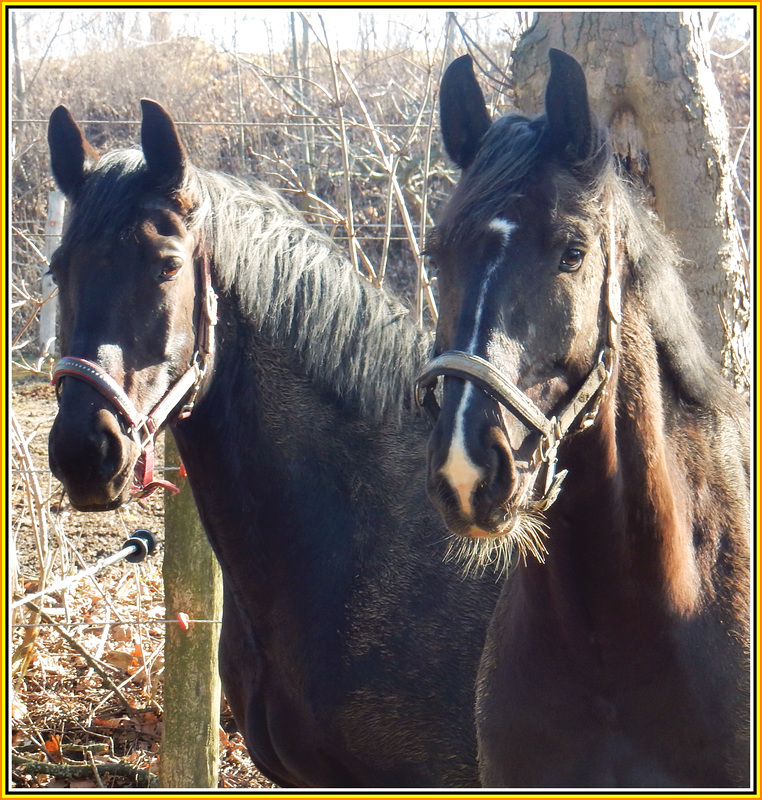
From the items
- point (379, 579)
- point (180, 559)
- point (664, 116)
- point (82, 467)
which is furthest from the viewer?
point (180, 559)

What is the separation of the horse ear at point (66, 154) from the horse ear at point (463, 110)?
1.28 meters

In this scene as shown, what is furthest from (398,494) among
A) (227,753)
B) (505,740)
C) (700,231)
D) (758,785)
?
(227,753)

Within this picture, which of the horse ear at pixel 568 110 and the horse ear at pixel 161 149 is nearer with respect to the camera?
the horse ear at pixel 568 110

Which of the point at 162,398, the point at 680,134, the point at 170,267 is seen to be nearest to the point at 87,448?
the point at 162,398

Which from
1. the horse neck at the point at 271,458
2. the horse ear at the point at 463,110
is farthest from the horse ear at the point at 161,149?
the horse ear at the point at 463,110

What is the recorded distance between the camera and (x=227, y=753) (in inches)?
172

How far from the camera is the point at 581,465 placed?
6.56 ft

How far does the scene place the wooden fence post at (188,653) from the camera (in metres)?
3.73

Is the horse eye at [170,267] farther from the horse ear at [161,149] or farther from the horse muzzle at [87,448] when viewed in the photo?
the horse muzzle at [87,448]

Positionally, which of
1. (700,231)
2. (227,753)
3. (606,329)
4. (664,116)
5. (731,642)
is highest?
(664,116)

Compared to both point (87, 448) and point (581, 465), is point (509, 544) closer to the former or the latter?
point (581, 465)

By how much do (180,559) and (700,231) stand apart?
8.54 ft

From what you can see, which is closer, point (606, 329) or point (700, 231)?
point (606, 329)

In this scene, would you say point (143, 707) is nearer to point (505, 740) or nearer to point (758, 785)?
point (505, 740)
